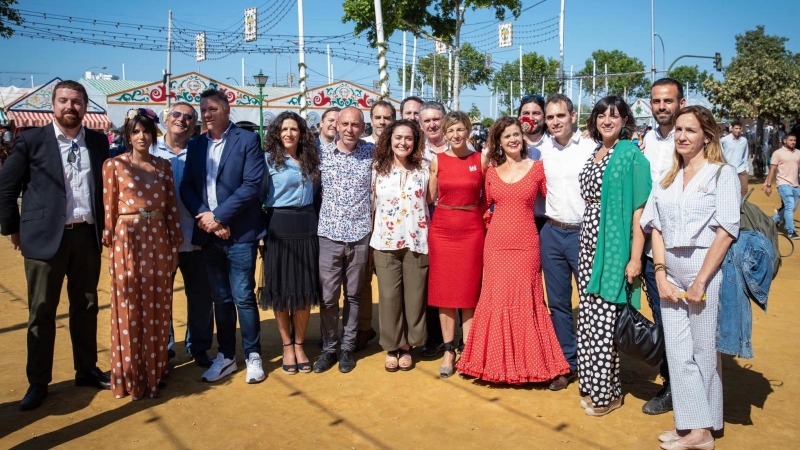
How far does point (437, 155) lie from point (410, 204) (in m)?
0.43

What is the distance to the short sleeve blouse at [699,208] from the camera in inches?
130

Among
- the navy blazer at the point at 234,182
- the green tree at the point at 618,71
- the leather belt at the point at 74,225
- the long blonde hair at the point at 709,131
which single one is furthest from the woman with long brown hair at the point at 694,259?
the green tree at the point at 618,71

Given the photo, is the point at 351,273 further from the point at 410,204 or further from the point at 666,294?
the point at 666,294

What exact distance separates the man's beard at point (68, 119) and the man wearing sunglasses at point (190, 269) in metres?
0.77

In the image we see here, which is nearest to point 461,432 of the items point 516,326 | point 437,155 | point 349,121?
point 516,326

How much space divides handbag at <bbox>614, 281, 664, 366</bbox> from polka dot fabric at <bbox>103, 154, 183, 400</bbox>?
3102 mm

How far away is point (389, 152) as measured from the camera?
4828 millimetres

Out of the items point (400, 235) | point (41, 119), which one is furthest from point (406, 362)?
point (41, 119)

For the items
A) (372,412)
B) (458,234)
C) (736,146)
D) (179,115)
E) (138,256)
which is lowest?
(372,412)

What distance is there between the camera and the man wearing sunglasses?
5.02 metres

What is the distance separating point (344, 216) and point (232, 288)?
39.5 inches

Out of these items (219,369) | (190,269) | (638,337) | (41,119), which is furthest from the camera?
(41,119)

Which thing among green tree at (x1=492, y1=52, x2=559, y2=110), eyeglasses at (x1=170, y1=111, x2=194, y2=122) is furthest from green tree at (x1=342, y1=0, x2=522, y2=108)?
green tree at (x1=492, y1=52, x2=559, y2=110)

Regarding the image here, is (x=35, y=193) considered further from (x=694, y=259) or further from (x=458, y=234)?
(x=694, y=259)
